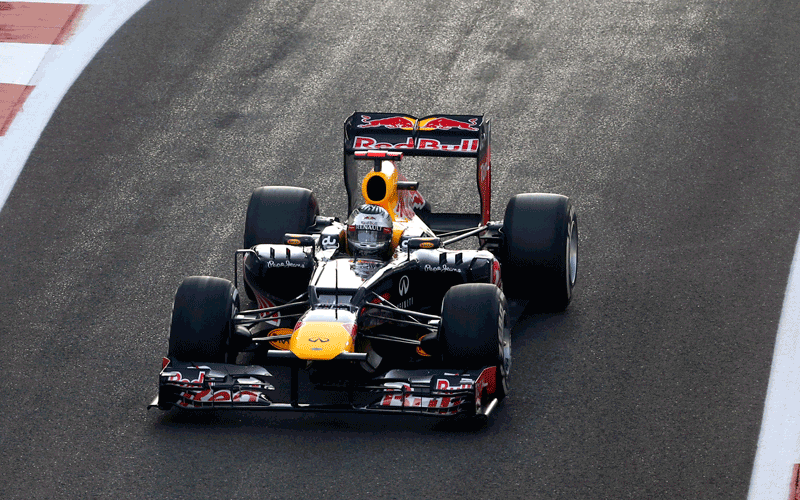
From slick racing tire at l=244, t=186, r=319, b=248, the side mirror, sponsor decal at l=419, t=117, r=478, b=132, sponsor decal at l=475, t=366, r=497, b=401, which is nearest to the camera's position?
sponsor decal at l=475, t=366, r=497, b=401

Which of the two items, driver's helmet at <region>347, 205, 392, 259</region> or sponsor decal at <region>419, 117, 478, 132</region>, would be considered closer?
driver's helmet at <region>347, 205, 392, 259</region>

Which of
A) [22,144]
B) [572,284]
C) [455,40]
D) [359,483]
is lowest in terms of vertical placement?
[359,483]

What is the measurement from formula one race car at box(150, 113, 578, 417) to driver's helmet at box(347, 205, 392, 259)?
0.04 feet

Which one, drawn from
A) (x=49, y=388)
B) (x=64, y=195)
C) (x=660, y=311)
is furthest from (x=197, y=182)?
(x=660, y=311)

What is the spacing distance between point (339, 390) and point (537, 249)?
109 inches

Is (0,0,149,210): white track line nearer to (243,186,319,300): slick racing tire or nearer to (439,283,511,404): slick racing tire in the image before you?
(243,186,319,300): slick racing tire

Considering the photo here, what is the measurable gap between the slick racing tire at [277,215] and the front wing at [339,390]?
2338 mm

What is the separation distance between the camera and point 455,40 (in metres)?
18.3

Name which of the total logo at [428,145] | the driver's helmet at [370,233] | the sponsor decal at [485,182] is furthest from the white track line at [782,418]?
the driver's helmet at [370,233]

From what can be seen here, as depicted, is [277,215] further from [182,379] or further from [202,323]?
[182,379]

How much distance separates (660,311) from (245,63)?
7908 millimetres

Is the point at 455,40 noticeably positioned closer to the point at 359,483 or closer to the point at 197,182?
the point at 197,182

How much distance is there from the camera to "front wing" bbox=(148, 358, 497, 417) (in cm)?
969

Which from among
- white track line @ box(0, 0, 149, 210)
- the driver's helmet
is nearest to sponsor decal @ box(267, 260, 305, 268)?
the driver's helmet
